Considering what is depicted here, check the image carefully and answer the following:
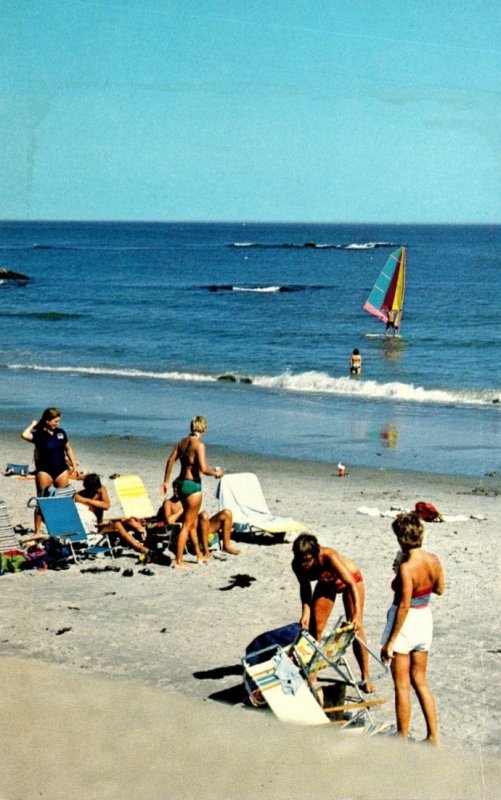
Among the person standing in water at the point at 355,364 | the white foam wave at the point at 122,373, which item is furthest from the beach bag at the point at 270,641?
the person standing in water at the point at 355,364

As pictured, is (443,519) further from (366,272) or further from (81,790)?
(366,272)

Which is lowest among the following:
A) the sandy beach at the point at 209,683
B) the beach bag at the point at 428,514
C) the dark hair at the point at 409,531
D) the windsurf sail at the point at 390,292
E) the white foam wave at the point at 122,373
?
the sandy beach at the point at 209,683

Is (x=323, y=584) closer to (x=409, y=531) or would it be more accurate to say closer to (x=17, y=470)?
(x=409, y=531)

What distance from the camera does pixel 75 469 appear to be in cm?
1066

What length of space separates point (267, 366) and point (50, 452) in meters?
18.5

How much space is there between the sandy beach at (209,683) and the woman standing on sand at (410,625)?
Result: 20 cm

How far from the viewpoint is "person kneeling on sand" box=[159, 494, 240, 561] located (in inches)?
385

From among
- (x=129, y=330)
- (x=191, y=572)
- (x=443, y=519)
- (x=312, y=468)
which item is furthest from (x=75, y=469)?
(x=129, y=330)

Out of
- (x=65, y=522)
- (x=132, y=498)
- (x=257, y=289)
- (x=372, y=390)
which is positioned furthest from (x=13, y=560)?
(x=257, y=289)

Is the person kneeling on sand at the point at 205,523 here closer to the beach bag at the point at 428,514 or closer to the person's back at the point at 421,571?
the beach bag at the point at 428,514

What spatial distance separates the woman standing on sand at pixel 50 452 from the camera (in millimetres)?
10094

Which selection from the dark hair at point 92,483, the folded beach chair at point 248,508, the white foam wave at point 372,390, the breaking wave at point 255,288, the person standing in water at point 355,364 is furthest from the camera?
the breaking wave at point 255,288

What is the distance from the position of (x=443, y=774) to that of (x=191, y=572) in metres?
4.23

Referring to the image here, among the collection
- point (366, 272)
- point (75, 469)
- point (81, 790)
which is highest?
point (366, 272)
